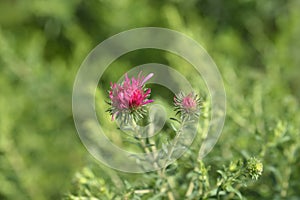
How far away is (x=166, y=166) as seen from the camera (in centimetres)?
79

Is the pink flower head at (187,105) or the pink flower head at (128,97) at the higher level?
the pink flower head at (128,97)

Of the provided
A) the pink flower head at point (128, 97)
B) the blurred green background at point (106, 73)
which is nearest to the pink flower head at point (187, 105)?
the pink flower head at point (128, 97)

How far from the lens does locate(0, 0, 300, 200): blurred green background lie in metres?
1.29

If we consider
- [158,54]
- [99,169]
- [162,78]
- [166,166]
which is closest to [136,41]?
[158,54]

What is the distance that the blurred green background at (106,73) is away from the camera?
1.29 m

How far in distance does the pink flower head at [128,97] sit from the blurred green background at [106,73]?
459 millimetres

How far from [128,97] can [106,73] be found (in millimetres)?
1243

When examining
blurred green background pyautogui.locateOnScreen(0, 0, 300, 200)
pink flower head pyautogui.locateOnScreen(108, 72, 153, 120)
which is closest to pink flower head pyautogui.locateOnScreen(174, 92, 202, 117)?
pink flower head pyautogui.locateOnScreen(108, 72, 153, 120)

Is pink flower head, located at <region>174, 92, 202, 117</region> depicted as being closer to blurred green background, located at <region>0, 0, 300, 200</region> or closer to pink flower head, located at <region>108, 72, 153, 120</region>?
pink flower head, located at <region>108, 72, 153, 120</region>

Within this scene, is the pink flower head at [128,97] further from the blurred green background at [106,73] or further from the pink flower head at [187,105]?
the blurred green background at [106,73]

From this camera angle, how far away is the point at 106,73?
1869 mm

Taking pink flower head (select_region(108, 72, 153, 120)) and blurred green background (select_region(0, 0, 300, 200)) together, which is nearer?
pink flower head (select_region(108, 72, 153, 120))

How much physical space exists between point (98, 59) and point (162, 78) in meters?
0.47

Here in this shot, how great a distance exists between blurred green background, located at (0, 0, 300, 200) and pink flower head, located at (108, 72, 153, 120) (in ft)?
1.51
